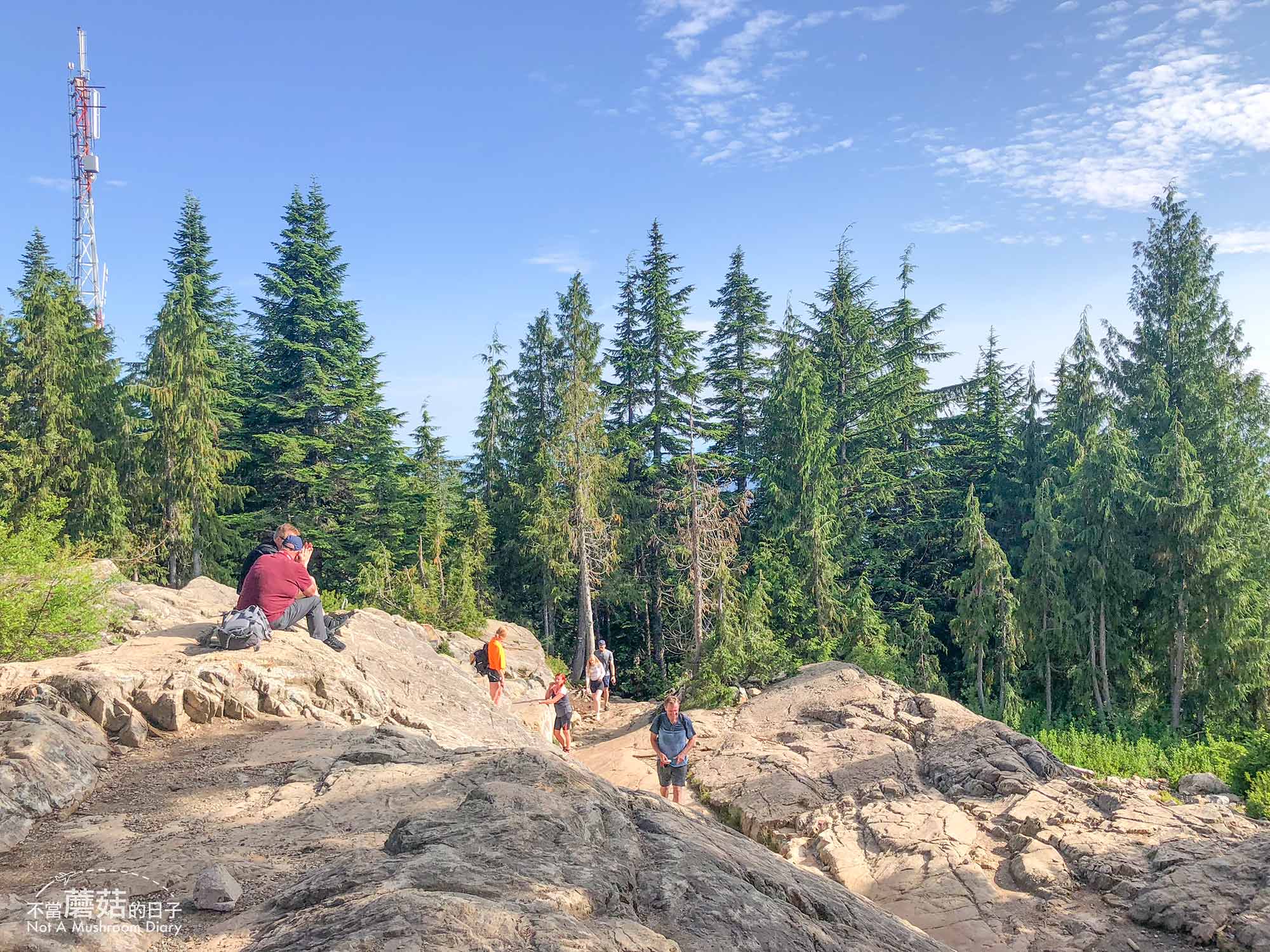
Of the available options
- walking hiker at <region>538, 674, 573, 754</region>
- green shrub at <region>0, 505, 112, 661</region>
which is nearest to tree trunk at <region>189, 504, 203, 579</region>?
green shrub at <region>0, 505, 112, 661</region>

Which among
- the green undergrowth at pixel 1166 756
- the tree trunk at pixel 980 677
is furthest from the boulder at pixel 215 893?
the tree trunk at pixel 980 677

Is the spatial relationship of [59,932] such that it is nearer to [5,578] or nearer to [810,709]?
[5,578]

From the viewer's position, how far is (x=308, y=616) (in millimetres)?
9023

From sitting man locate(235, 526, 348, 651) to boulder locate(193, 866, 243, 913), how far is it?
195 inches

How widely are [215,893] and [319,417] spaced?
2597 cm

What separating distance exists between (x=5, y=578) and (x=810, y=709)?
43.2 feet

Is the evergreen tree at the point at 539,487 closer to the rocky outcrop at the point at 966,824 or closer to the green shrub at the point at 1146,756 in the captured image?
the rocky outcrop at the point at 966,824

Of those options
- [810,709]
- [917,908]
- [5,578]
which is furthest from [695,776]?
[5,578]

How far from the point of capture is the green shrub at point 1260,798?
36.6 feet

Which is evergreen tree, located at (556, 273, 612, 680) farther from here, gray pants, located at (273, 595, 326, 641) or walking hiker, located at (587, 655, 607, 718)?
gray pants, located at (273, 595, 326, 641)

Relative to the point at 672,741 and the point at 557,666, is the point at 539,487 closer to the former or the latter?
the point at 557,666

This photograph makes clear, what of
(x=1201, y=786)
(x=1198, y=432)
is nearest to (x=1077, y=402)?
(x=1198, y=432)

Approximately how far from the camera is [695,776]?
42.4ft

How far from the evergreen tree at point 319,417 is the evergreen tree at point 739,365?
13.0 meters
